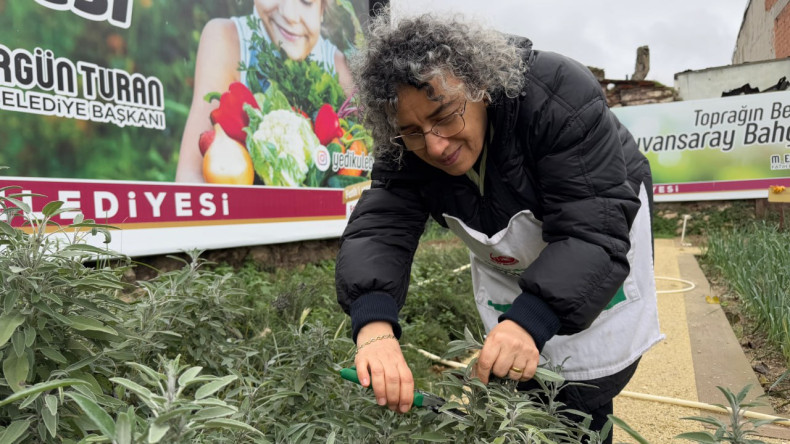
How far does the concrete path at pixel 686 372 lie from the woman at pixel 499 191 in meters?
1.04

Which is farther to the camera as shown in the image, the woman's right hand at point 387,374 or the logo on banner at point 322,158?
the logo on banner at point 322,158

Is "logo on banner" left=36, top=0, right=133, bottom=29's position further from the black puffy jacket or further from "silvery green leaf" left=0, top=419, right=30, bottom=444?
"silvery green leaf" left=0, top=419, right=30, bottom=444

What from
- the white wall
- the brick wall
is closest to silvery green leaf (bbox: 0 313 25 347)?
the white wall

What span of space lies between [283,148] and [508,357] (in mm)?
3530

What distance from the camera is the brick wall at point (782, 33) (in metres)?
11.7

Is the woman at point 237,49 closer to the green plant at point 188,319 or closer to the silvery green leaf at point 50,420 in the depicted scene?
the green plant at point 188,319

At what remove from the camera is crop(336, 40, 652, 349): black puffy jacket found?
47.4 inches

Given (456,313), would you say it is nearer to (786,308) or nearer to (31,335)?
(786,308)

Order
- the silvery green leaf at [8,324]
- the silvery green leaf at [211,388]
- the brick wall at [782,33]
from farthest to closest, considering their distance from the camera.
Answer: the brick wall at [782,33]
the silvery green leaf at [8,324]
the silvery green leaf at [211,388]

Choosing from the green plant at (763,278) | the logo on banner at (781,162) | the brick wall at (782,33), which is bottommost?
the green plant at (763,278)

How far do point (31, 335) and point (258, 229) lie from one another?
125 inches

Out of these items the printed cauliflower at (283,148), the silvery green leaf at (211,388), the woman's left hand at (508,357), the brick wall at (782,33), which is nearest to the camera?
the silvery green leaf at (211,388)

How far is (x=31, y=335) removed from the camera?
88cm

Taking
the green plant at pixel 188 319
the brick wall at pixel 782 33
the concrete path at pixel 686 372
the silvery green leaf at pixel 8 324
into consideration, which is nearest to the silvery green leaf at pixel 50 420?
the silvery green leaf at pixel 8 324
